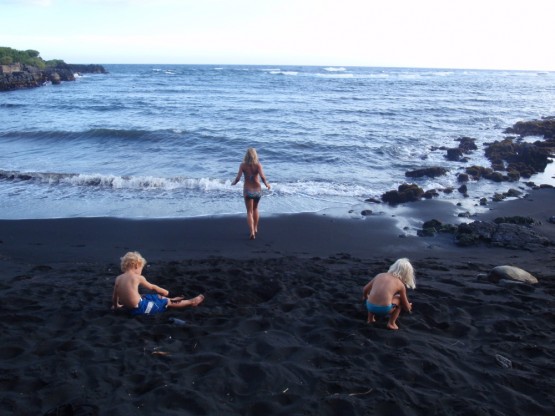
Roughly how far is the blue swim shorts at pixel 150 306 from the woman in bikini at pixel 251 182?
3646mm

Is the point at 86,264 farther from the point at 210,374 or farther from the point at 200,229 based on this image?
the point at 210,374

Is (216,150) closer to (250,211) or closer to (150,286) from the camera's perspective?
(250,211)

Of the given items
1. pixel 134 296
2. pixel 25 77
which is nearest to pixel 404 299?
pixel 134 296

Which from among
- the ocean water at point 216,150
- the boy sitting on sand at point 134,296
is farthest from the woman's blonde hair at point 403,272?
the ocean water at point 216,150

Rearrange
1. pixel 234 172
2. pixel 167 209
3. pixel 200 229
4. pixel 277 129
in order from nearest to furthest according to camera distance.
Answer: pixel 200 229 → pixel 167 209 → pixel 234 172 → pixel 277 129

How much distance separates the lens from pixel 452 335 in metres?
5.12

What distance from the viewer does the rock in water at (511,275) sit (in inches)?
269

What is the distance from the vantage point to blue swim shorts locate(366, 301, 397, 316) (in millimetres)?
5108

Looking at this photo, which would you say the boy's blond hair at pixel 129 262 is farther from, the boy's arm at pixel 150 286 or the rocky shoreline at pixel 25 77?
the rocky shoreline at pixel 25 77

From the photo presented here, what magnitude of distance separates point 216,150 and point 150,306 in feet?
43.8

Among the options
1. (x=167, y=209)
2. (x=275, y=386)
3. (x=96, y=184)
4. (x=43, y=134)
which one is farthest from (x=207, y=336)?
(x=43, y=134)

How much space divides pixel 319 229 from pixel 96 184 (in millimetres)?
7233

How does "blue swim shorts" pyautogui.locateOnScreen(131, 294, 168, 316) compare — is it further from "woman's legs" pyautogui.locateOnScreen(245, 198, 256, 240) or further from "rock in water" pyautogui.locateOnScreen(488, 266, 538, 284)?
"rock in water" pyautogui.locateOnScreen(488, 266, 538, 284)

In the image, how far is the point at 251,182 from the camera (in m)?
8.85
